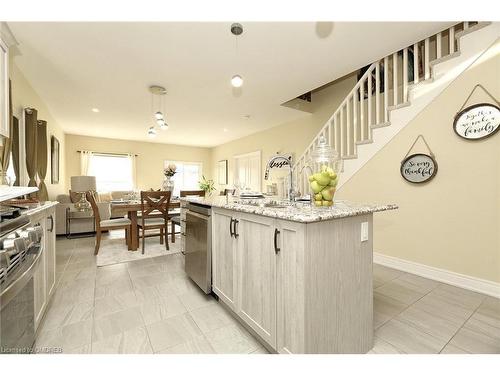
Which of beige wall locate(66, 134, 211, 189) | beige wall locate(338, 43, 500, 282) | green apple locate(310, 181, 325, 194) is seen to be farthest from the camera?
beige wall locate(66, 134, 211, 189)

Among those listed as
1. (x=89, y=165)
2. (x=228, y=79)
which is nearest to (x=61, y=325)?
(x=228, y=79)

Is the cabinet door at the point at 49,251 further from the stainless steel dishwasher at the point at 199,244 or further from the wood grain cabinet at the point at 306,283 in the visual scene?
the wood grain cabinet at the point at 306,283

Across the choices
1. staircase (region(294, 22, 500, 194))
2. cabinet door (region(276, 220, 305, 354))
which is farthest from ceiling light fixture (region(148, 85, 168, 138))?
cabinet door (region(276, 220, 305, 354))

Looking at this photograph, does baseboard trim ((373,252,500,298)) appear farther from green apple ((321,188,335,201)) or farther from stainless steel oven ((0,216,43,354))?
stainless steel oven ((0,216,43,354))

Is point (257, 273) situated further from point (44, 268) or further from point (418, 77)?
point (418, 77)

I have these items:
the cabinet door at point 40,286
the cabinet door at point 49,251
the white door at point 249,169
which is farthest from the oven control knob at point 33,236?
the white door at point 249,169

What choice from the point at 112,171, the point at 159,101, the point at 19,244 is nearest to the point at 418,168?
the point at 19,244

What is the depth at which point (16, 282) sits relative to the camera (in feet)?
3.17

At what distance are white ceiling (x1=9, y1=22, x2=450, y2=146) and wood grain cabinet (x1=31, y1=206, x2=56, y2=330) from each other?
178 cm

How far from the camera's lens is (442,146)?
248 cm

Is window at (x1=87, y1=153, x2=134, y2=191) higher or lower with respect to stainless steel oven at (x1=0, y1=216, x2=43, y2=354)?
higher

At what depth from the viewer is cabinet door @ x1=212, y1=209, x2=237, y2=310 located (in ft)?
5.78
